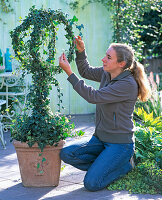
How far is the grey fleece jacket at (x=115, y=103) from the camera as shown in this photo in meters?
3.69

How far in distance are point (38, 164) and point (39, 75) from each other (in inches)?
32.3

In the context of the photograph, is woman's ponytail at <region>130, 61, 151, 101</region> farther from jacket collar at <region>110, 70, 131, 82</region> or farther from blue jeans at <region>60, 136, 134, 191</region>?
blue jeans at <region>60, 136, 134, 191</region>

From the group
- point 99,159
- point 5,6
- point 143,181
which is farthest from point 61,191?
point 5,6

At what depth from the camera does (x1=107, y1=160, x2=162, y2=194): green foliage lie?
12.1ft

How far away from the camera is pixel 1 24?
285 inches

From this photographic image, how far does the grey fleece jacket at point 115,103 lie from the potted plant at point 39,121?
309 mm

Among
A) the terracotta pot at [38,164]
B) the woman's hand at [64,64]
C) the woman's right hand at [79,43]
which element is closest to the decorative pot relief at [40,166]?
the terracotta pot at [38,164]

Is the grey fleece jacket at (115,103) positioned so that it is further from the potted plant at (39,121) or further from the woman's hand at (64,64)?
the potted plant at (39,121)

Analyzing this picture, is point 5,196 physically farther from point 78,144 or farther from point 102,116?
point 102,116

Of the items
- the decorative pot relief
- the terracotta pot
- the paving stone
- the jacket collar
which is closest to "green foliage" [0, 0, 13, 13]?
the paving stone

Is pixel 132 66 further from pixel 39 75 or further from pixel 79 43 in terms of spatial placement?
pixel 39 75

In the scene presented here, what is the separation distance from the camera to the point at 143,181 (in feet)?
12.6

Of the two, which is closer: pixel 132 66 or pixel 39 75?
pixel 39 75

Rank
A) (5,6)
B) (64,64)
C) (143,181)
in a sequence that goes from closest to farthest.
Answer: (64,64), (143,181), (5,6)
